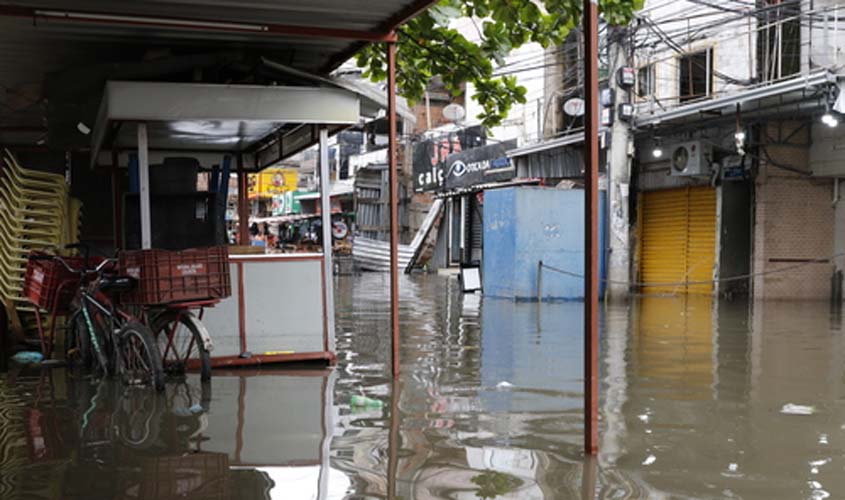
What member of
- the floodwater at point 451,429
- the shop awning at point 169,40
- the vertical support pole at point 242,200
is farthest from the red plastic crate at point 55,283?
the vertical support pole at point 242,200

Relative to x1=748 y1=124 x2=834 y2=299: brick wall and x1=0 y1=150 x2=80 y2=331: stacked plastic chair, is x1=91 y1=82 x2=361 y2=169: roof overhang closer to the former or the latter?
x1=0 y1=150 x2=80 y2=331: stacked plastic chair

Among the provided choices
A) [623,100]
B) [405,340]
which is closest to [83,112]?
[405,340]

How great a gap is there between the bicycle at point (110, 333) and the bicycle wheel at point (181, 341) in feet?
0.87

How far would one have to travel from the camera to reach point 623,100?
18000mm

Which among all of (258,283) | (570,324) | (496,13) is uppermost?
(496,13)

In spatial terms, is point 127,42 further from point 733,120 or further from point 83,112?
point 733,120

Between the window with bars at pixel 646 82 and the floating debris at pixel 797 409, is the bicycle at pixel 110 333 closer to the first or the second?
the floating debris at pixel 797 409

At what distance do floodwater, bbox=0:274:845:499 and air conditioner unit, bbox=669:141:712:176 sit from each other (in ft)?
29.6

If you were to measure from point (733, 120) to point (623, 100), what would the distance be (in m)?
2.38

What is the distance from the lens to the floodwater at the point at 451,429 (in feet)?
→ 14.8

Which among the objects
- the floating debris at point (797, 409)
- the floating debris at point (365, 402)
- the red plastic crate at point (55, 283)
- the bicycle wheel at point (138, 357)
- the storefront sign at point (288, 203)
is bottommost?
the floating debris at point (797, 409)

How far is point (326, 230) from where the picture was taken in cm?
855

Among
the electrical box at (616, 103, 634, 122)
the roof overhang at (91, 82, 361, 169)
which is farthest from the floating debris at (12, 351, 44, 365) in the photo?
the electrical box at (616, 103, 634, 122)

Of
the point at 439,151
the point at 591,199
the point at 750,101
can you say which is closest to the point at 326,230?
the point at 591,199
